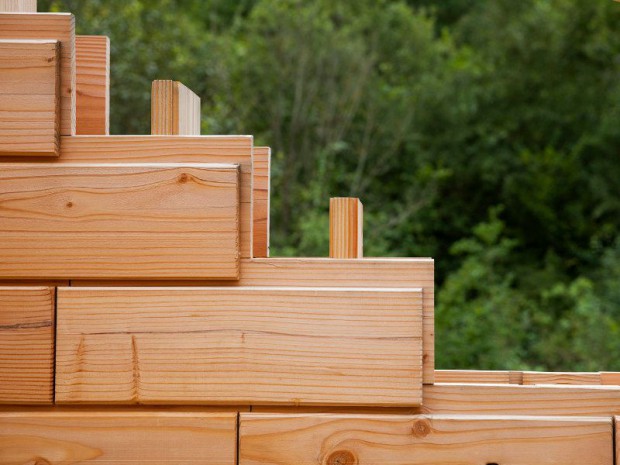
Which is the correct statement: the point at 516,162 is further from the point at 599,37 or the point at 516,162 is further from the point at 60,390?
the point at 60,390

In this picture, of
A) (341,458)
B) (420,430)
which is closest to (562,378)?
(420,430)

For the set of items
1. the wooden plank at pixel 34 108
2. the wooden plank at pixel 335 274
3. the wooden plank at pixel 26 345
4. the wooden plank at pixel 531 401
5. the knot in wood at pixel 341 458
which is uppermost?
the wooden plank at pixel 34 108

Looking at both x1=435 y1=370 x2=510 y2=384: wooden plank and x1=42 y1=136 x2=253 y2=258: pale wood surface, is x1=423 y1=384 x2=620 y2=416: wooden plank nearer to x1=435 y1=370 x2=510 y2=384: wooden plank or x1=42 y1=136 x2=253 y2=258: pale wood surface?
x1=435 y1=370 x2=510 y2=384: wooden plank

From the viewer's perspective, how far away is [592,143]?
1188 cm

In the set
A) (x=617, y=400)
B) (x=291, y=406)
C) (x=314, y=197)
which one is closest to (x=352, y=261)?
(x=291, y=406)

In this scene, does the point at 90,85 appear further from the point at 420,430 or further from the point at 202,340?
the point at 420,430

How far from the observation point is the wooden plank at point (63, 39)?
5.30 feet

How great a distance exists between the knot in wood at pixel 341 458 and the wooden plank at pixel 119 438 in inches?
7.0

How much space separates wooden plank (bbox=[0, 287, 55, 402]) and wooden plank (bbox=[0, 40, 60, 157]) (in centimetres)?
27

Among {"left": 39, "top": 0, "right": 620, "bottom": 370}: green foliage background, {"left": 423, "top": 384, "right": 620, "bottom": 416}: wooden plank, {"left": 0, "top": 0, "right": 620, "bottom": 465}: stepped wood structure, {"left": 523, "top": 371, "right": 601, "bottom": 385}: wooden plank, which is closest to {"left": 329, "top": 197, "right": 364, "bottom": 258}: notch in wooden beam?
{"left": 0, "top": 0, "right": 620, "bottom": 465}: stepped wood structure

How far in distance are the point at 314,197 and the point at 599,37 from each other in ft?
17.4

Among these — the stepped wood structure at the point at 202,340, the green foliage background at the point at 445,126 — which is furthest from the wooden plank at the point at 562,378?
the green foliage background at the point at 445,126

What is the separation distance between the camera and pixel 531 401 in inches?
62.0

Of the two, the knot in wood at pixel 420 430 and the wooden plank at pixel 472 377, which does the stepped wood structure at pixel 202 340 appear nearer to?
the knot in wood at pixel 420 430
